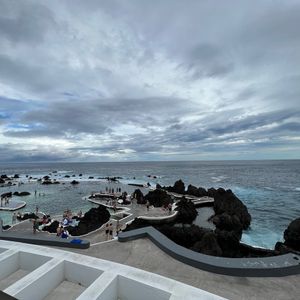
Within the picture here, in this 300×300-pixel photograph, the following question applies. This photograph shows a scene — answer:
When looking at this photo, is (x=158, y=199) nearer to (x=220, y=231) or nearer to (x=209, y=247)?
(x=220, y=231)

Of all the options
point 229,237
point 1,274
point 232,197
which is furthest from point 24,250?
point 232,197

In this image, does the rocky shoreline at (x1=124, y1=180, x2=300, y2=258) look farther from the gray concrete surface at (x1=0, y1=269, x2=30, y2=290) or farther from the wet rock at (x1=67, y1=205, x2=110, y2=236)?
the gray concrete surface at (x1=0, y1=269, x2=30, y2=290)

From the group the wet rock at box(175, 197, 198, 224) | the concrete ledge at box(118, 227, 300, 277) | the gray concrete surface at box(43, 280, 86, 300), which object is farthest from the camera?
the wet rock at box(175, 197, 198, 224)

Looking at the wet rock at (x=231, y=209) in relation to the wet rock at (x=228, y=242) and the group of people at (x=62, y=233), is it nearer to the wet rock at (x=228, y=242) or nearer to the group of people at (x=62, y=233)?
the wet rock at (x=228, y=242)

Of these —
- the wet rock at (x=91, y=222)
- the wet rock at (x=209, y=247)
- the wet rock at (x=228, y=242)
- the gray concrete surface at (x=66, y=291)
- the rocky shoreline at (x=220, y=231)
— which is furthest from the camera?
the wet rock at (x=91, y=222)

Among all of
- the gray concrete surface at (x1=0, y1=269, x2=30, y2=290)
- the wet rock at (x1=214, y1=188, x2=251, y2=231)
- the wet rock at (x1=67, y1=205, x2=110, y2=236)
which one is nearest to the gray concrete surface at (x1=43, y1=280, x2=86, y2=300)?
the gray concrete surface at (x1=0, y1=269, x2=30, y2=290)

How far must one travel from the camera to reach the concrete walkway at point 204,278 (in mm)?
6676

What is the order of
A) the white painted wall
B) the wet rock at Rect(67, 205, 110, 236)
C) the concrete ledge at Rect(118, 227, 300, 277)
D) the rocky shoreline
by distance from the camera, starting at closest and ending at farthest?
the white painted wall → the concrete ledge at Rect(118, 227, 300, 277) → the rocky shoreline → the wet rock at Rect(67, 205, 110, 236)

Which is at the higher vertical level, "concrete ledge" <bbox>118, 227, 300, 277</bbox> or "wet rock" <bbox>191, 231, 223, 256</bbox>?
"concrete ledge" <bbox>118, 227, 300, 277</bbox>

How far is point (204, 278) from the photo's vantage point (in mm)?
7398

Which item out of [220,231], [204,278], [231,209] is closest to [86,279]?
[204,278]

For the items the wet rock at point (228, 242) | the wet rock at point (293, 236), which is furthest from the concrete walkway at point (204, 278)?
the wet rock at point (293, 236)

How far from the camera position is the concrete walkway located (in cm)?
668

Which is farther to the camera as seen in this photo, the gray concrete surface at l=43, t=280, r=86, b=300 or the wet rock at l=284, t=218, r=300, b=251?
the wet rock at l=284, t=218, r=300, b=251
